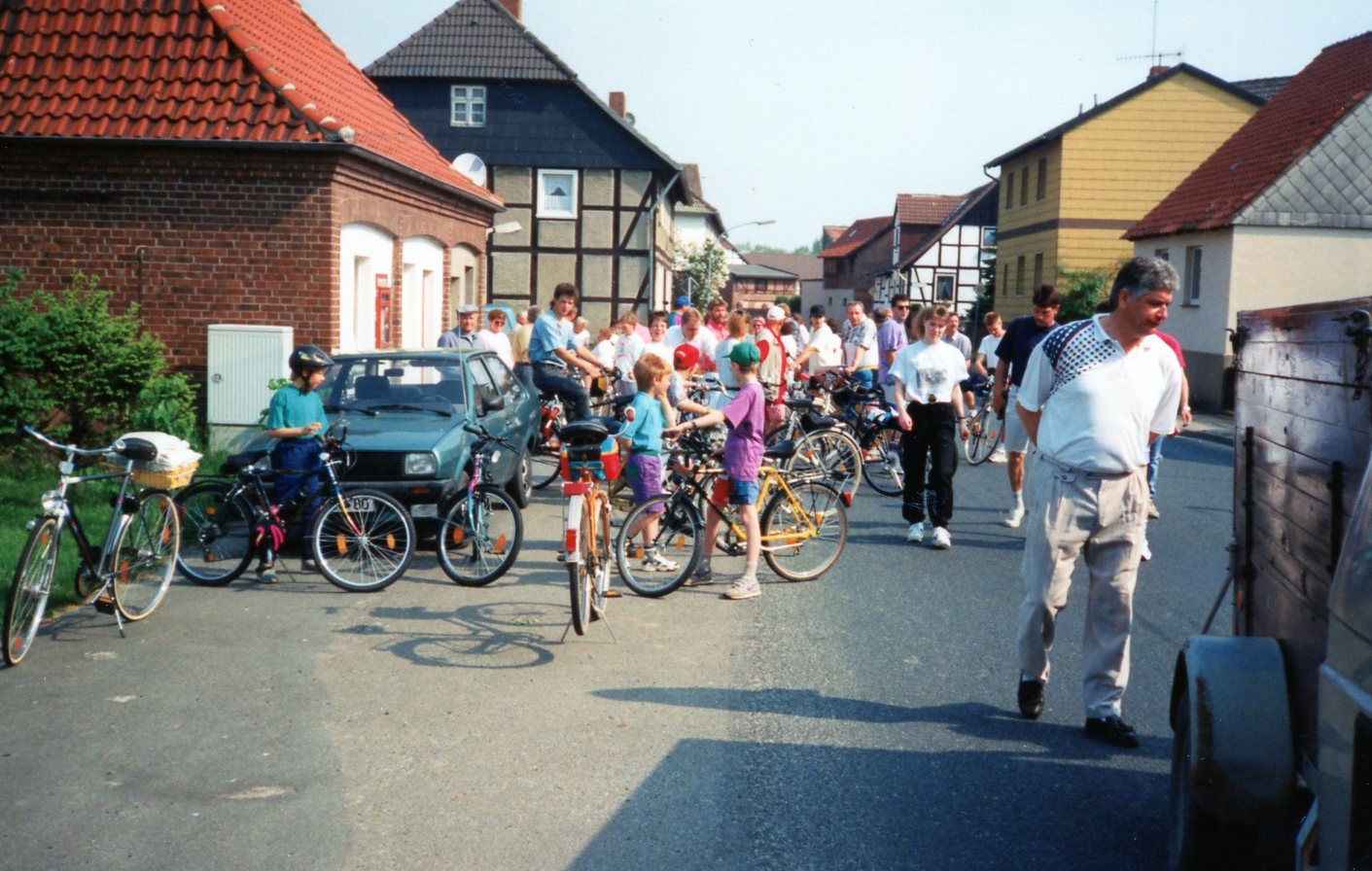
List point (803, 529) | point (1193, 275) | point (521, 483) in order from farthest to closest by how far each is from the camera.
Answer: point (1193, 275) → point (521, 483) → point (803, 529)

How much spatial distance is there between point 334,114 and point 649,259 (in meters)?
24.8

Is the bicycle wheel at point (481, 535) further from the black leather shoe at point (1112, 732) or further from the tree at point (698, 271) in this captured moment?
the tree at point (698, 271)

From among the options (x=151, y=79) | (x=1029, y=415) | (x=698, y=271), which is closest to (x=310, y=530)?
(x=1029, y=415)

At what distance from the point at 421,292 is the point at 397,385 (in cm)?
1037

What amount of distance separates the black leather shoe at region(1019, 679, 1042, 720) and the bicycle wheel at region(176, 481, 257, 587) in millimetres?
5526

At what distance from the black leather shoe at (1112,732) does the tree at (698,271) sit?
180 ft

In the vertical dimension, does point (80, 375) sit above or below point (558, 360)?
below

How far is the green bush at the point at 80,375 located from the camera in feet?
43.1

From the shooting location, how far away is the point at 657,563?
370 inches

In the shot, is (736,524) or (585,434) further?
(736,524)

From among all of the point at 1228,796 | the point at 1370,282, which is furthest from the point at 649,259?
the point at 1228,796

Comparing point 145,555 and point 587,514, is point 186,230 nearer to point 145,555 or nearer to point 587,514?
point 145,555

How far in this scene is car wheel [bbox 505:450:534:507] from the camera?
13258mm

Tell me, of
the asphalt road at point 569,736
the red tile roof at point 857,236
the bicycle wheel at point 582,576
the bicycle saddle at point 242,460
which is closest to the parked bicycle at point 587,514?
the bicycle wheel at point 582,576
